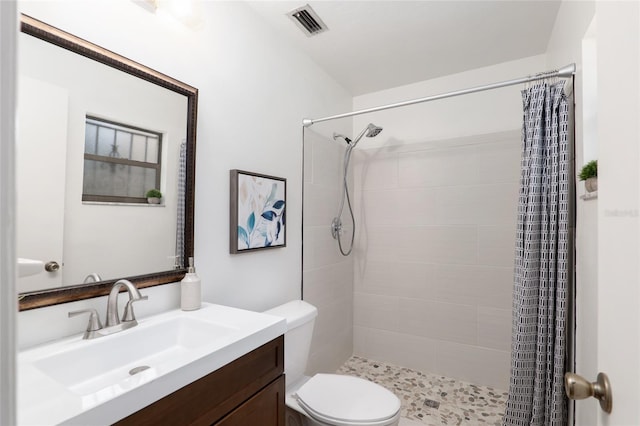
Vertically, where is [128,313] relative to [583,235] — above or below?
below

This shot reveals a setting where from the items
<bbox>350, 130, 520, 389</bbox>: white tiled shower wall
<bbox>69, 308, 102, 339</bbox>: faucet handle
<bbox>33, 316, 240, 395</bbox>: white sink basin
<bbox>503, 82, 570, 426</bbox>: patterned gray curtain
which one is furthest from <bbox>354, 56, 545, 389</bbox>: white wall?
<bbox>69, 308, 102, 339</bbox>: faucet handle

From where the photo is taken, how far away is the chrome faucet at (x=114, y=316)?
1.04 meters

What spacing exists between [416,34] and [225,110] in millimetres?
1286

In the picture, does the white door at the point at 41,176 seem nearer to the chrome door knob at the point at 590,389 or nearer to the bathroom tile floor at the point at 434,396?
the chrome door knob at the point at 590,389

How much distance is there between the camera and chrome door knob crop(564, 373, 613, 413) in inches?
22.9

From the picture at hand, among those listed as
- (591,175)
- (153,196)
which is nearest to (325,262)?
(153,196)

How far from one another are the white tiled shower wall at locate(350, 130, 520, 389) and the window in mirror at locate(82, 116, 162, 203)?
6.20 feet

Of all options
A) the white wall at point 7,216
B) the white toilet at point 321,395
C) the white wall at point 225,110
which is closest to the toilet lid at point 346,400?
the white toilet at point 321,395

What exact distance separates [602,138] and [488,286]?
79.3 inches

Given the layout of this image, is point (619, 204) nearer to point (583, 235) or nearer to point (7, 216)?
point (7, 216)

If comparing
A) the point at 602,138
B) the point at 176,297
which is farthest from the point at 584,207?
the point at 176,297

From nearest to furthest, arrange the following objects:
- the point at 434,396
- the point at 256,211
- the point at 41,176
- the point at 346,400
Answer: the point at 41,176 → the point at 346,400 → the point at 256,211 → the point at 434,396

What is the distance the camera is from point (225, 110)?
1.63 m

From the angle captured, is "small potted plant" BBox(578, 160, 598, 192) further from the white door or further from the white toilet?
the white door
